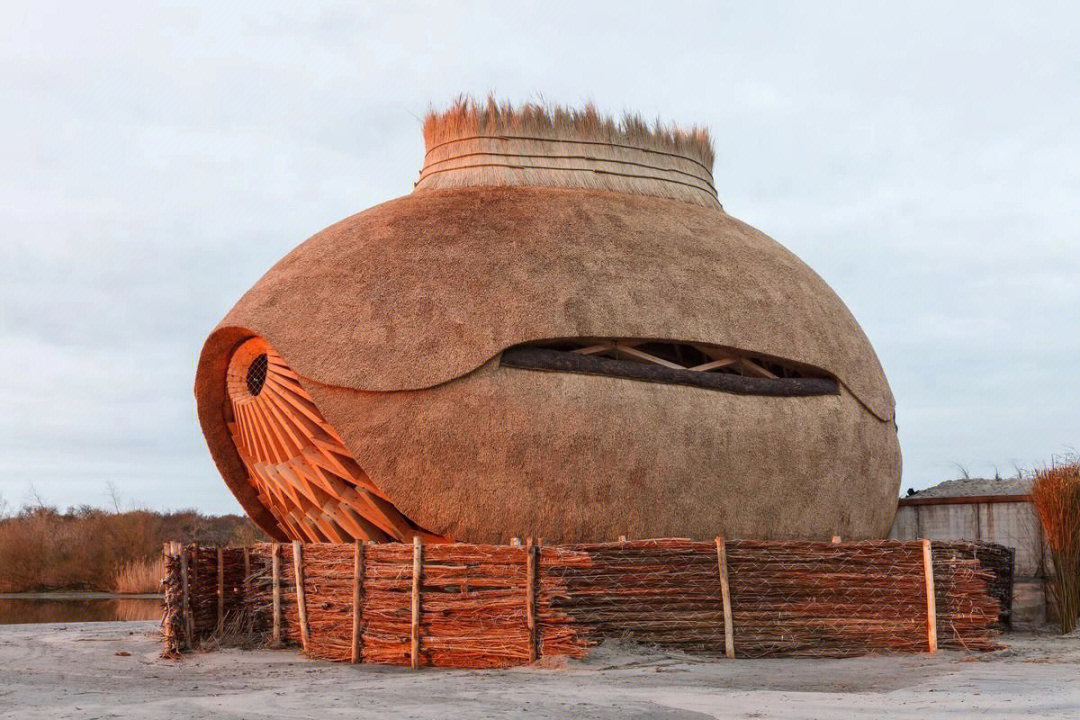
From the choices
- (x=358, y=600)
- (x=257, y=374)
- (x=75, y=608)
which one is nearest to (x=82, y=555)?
(x=75, y=608)

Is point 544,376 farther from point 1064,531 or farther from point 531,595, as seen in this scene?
point 1064,531

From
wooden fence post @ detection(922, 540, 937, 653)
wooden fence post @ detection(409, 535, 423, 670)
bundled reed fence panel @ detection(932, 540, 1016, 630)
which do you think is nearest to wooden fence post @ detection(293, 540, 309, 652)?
wooden fence post @ detection(409, 535, 423, 670)

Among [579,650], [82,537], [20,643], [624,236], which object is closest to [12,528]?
[82,537]

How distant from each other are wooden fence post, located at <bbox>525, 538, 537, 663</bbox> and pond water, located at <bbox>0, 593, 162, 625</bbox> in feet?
32.5

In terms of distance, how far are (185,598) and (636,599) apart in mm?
4530

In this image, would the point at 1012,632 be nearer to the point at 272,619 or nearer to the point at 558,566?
the point at 558,566

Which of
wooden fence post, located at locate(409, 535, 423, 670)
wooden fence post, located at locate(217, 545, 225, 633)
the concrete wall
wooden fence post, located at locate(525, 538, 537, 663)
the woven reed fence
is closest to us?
wooden fence post, located at locate(525, 538, 537, 663)

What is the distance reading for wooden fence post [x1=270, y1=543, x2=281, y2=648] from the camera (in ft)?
37.9

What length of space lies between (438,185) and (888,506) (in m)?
6.57

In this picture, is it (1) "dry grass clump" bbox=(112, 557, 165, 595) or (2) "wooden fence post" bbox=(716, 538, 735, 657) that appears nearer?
(2) "wooden fence post" bbox=(716, 538, 735, 657)

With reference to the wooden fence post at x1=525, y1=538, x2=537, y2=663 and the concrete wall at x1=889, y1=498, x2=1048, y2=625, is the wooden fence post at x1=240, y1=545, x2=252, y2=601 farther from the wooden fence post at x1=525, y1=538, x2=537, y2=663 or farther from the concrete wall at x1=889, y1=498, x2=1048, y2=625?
the concrete wall at x1=889, y1=498, x2=1048, y2=625

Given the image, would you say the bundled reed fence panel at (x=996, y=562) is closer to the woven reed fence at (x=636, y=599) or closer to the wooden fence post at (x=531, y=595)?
the woven reed fence at (x=636, y=599)

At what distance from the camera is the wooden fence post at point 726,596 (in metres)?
10.2

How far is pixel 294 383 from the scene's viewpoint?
12.5 meters
